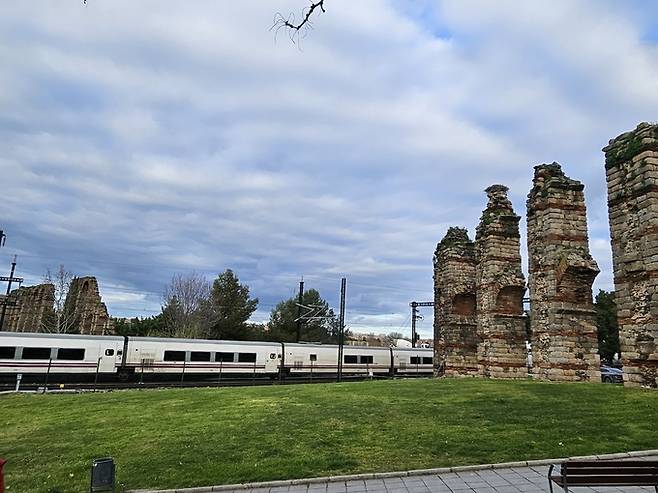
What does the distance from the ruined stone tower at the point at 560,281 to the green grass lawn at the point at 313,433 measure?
2.62 metres

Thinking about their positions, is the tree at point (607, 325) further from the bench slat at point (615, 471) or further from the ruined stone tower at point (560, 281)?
the bench slat at point (615, 471)

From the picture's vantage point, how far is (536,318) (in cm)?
1970

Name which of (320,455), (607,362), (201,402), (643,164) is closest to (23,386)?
(201,402)

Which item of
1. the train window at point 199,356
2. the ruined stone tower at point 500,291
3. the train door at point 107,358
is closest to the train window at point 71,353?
the train door at point 107,358

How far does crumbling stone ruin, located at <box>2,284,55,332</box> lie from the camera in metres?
49.2

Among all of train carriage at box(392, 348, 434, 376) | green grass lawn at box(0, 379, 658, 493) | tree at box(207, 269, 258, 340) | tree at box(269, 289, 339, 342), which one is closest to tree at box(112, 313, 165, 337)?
tree at box(207, 269, 258, 340)

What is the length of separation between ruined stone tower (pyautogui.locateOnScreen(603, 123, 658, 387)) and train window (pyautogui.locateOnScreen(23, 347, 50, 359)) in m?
28.1

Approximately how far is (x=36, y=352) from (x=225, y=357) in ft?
35.6

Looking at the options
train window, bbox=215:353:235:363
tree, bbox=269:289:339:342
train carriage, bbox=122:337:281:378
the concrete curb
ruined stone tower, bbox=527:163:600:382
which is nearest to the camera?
the concrete curb

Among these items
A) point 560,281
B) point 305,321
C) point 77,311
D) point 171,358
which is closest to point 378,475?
point 560,281

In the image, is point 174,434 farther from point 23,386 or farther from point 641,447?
point 23,386

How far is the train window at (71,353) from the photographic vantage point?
91.1ft

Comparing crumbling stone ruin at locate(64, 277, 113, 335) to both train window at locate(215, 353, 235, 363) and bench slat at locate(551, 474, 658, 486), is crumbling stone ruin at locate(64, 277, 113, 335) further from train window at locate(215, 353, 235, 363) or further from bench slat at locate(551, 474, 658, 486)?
bench slat at locate(551, 474, 658, 486)

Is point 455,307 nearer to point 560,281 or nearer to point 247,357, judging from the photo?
point 560,281
